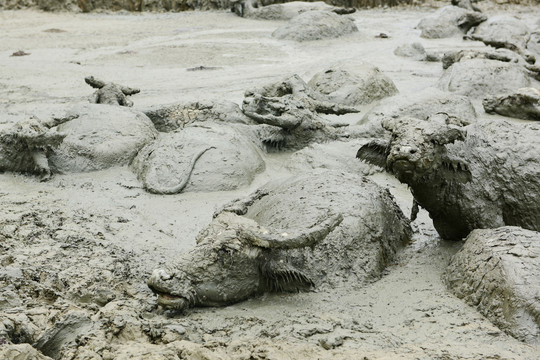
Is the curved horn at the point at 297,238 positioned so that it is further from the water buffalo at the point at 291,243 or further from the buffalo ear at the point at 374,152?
the buffalo ear at the point at 374,152

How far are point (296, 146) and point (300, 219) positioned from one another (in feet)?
7.70

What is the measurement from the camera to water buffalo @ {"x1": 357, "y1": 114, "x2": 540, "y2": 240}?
3.91 metres

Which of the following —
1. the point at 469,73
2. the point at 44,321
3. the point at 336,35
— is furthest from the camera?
the point at 336,35

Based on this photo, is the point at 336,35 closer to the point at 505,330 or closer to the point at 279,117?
the point at 279,117

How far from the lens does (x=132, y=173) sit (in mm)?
5465

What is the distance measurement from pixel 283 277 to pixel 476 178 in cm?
137

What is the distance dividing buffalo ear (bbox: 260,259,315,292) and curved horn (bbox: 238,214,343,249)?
171 millimetres

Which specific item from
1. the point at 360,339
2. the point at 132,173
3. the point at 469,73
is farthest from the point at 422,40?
the point at 360,339

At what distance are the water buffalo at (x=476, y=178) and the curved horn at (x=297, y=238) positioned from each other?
653 millimetres

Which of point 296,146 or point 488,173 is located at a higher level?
point 488,173

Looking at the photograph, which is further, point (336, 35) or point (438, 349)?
point (336, 35)

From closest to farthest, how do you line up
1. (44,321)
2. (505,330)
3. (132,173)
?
1. (44,321)
2. (505,330)
3. (132,173)

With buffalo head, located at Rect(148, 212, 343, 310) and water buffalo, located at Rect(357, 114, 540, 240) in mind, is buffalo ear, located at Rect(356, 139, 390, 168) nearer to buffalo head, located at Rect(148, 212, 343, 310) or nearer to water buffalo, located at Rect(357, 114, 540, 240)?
water buffalo, located at Rect(357, 114, 540, 240)

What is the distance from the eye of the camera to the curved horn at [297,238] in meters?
3.30
